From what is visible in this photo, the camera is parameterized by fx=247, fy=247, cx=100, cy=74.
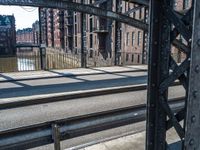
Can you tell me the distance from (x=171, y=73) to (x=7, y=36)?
164 ft

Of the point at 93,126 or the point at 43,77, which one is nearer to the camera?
the point at 93,126

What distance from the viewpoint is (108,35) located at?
49250mm

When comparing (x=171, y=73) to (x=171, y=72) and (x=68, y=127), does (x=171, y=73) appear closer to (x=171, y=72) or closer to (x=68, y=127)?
(x=171, y=72)

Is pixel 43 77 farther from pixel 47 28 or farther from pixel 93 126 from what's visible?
pixel 47 28

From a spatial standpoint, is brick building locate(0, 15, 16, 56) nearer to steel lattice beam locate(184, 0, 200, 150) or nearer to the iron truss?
the iron truss

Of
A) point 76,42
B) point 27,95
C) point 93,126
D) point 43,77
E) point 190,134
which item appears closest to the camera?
point 190,134

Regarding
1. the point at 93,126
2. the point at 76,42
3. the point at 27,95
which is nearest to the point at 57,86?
the point at 27,95

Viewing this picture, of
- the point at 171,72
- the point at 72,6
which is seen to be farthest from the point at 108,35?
the point at 171,72

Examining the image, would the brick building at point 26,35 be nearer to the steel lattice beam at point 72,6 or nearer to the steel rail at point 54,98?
the steel lattice beam at point 72,6

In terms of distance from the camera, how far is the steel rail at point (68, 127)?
3.05 meters

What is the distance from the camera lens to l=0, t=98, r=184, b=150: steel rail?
3055mm

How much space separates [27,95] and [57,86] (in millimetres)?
2224

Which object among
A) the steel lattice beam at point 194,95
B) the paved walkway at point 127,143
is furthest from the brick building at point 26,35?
the steel lattice beam at point 194,95

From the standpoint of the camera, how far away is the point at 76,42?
215 ft
